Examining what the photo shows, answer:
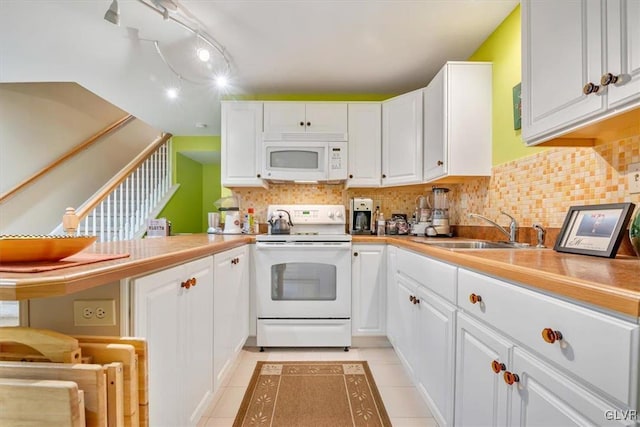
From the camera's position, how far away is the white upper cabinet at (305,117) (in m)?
2.70

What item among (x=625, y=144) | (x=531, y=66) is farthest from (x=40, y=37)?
(x=625, y=144)

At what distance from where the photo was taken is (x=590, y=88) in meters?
0.94

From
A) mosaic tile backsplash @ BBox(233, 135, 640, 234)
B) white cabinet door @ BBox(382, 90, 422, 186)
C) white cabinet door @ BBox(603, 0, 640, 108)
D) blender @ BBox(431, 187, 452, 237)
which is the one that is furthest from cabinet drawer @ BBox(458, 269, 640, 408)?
white cabinet door @ BBox(382, 90, 422, 186)

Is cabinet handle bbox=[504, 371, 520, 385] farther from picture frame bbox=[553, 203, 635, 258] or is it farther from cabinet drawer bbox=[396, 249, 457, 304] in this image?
picture frame bbox=[553, 203, 635, 258]

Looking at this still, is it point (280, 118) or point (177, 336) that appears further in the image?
point (280, 118)

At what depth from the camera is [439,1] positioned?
169cm

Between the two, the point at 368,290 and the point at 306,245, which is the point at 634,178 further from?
the point at 306,245

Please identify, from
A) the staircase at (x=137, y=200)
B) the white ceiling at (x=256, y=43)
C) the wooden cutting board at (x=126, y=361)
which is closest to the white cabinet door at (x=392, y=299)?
the white ceiling at (x=256, y=43)

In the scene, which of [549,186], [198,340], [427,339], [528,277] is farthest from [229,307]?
[549,186]

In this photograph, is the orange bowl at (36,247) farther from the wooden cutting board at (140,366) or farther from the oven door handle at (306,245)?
the oven door handle at (306,245)

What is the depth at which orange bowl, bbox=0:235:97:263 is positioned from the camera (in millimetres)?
724

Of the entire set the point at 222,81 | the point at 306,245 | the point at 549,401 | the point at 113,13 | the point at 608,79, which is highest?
the point at 222,81

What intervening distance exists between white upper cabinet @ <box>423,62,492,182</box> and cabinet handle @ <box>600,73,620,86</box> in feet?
3.81

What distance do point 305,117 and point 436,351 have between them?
2167mm
